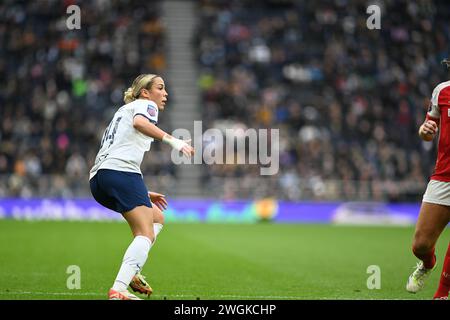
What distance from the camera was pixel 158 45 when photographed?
33156 mm

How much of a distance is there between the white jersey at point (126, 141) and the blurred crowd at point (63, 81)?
19306mm

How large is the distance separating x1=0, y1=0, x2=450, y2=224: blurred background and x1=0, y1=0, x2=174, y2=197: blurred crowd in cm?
5

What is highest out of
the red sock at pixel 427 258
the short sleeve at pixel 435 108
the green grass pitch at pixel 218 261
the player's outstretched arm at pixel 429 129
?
the short sleeve at pixel 435 108

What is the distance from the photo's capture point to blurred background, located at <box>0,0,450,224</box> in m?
27.6

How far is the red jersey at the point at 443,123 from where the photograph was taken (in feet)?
26.3

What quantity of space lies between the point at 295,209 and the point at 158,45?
10.4m

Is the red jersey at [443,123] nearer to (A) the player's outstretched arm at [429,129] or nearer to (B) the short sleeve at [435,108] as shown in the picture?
(B) the short sleeve at [435,108]

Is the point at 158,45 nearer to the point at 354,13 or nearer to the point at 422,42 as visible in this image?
the point at 354,13

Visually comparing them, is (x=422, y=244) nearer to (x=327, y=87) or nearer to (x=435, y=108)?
(x=435, y=108)

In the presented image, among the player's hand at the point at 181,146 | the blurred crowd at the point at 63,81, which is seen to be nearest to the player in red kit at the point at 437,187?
the player's hand at the point at 181,146

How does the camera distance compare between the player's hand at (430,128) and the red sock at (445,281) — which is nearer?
the player's hand at (430,128)

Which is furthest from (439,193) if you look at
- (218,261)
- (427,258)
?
(218,261)

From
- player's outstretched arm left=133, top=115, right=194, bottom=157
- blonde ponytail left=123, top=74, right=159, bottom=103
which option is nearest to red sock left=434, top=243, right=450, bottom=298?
player's outstretched arm left=133, top=115, right=194, bottom=157
